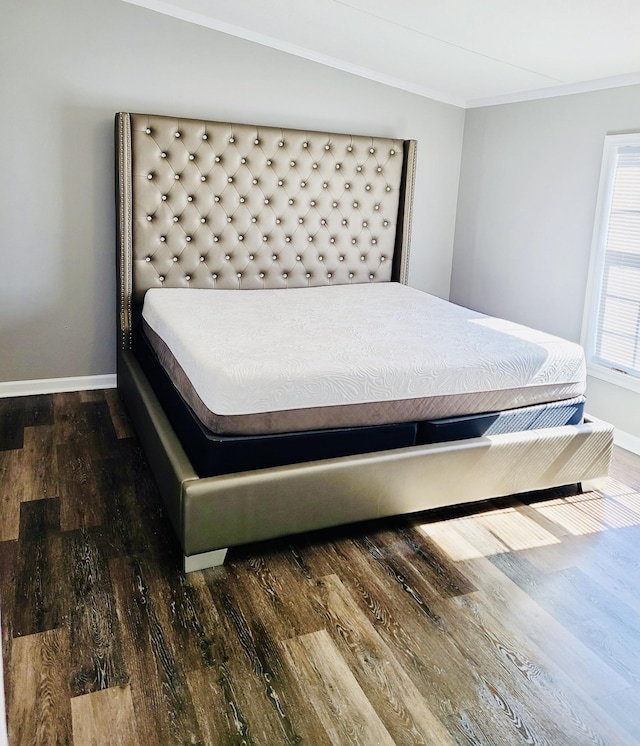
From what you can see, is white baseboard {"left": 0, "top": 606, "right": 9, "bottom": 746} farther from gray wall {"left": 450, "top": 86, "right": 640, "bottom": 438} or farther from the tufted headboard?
gray wall {"left": 450, "top": 86, "right": 640, "bottom": 438}

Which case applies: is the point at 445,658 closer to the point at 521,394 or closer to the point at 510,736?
the point at 510,736

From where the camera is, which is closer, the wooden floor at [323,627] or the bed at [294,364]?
the wooden floor at [323,627]

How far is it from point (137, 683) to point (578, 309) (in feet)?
8.84

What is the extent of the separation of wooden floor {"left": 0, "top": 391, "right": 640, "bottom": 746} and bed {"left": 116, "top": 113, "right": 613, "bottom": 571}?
0.45ft

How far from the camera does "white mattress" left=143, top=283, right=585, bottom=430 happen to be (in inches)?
82.4

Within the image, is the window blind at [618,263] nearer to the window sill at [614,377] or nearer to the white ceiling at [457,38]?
the window sill at [614,377]

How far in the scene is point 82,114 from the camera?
3305 mm

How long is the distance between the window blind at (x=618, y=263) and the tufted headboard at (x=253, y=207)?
3.84 feet

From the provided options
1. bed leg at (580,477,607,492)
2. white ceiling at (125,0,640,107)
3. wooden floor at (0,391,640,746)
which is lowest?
wooden floor at (0,391,640,746)

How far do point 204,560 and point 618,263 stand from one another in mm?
2311

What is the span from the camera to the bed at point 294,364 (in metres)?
2.09

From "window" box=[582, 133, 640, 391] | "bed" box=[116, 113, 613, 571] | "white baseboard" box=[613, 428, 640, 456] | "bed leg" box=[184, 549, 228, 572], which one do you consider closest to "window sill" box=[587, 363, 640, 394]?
"window" box=[582, 133, 640, 391]

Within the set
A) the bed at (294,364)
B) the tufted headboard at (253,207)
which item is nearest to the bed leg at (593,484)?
the bed at (294,364)

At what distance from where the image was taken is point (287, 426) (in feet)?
6.97
